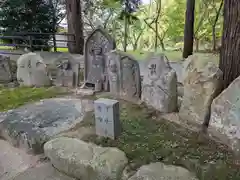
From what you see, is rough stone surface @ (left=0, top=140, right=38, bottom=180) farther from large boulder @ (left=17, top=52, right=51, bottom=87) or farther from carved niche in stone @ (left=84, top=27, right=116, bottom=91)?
large boulder @ (left=17, top=52, right=51, bottom=87)

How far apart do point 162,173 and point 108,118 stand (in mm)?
914

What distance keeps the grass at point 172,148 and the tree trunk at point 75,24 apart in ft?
14.9

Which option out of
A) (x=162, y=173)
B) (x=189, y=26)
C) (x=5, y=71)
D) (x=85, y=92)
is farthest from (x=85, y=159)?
(x=189, y=26)

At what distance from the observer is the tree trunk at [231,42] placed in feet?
8.48

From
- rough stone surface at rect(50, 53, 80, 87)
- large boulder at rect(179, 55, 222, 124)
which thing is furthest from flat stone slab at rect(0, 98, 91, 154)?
large boulder at rect(179, 55, 222, 124)

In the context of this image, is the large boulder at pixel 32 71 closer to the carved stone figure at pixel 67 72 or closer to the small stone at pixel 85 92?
the carved stone figure at pixel 67 72

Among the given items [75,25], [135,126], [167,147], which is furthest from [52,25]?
[167,147]

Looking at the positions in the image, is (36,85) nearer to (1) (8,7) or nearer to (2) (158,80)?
(2) (158,80)

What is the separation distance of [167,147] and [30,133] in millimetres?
1644

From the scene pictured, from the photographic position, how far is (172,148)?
89.9 inches

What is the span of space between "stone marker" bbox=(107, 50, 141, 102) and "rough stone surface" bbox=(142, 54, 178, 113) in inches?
11.1

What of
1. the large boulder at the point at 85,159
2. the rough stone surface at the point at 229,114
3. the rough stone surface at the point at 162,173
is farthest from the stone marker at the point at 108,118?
the rough stone surface at the point at 229,114

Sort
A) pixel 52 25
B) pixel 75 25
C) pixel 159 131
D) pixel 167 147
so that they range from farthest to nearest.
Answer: pixel 52 25 → pixel 75 25 → pixel 159 131 → pixel 167 147

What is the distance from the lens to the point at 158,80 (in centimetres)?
309
